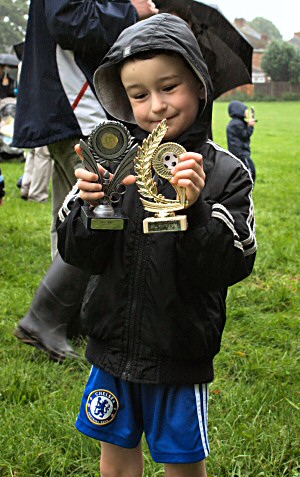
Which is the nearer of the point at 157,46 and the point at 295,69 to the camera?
the point at 157,46

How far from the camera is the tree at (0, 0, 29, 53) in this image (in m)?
33.6

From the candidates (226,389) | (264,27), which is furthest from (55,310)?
(264,27)

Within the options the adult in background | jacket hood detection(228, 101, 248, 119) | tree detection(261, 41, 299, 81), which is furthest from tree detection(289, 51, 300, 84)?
the adult in background

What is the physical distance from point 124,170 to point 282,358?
194 centimetres

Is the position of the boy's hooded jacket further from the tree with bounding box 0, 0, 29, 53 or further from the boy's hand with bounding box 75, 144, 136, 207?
the tree with bounding box 0, 0, 29, 53

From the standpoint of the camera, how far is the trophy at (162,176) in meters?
1.57

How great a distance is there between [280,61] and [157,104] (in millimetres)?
42762

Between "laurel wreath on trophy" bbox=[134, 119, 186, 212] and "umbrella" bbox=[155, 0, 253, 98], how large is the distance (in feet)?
7.06

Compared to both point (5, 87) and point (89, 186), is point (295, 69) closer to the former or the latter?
point (5, 87)

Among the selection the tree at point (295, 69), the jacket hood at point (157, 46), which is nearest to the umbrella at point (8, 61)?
the jacket hood at point (157, 46)

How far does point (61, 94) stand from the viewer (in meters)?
3.25

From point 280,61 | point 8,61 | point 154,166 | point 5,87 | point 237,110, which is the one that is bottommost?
point 280,61

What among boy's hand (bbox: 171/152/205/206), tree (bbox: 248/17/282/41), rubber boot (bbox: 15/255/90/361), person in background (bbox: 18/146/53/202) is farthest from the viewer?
tree (bbox: 248/17/282/41)

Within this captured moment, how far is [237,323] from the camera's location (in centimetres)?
387
